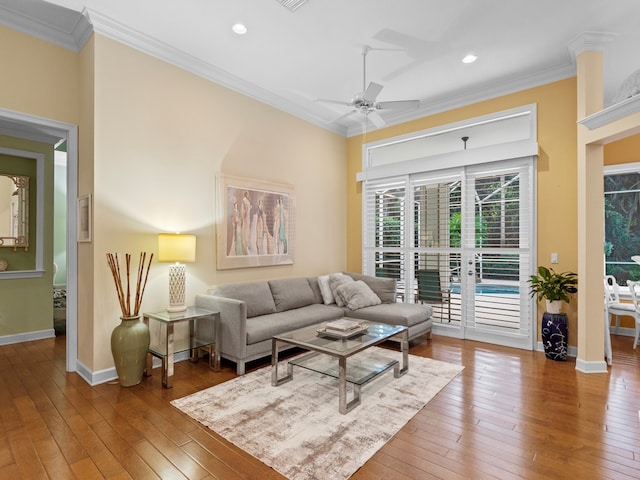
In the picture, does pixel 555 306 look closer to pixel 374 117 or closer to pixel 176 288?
pixel 374 117

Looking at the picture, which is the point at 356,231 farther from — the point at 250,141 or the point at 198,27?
the point at 198,27

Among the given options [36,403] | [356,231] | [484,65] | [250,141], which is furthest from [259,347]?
[484,65]

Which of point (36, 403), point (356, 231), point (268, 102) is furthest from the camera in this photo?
Result: point (356, 231)

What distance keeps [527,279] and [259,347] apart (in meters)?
3.47

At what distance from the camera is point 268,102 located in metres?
4.98

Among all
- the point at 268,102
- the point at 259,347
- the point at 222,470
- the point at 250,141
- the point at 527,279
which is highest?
the point at 268,102

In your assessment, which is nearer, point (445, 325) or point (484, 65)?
point (484, 65)

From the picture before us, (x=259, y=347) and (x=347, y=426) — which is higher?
(x=259, y=347)

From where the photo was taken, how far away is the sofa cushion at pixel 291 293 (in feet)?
15.1

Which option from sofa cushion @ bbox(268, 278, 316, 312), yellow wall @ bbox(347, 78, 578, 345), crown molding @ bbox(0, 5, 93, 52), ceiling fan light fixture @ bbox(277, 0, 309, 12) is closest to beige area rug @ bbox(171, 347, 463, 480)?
sofa cushion @ bbox(268, 278, 316, 312)

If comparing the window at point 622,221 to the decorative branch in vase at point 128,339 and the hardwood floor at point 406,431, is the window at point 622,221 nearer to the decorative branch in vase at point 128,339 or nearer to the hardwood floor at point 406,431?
the hardwood floor at point 406,431

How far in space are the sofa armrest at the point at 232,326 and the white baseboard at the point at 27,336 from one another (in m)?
2.92

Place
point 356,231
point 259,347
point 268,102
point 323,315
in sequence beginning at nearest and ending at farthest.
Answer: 1. point 259,347
2. point 323,315
3. point 268,102
4. point 356,231

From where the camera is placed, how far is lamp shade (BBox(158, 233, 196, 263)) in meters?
3.54
